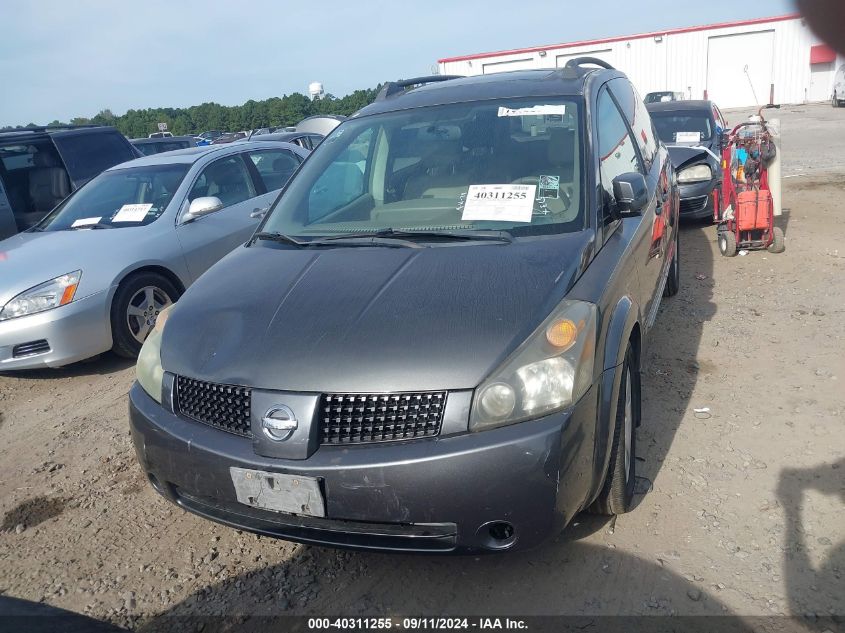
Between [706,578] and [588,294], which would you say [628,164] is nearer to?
[588,294]

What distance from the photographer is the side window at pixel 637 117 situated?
14.2ft

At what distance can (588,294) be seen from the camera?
256cm

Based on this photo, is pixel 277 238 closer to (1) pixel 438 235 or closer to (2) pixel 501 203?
(1) pixel 438 235

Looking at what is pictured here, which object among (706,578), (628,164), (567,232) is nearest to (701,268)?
(628,164)

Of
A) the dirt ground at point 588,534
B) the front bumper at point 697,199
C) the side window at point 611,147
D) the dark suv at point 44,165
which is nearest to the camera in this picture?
the dirt ground at point 588,534

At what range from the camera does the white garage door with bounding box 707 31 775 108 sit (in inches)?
1492

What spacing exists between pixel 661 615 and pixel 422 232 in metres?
1.77

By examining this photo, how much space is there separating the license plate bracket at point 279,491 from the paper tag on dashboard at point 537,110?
7.07 feet

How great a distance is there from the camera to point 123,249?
530 cm

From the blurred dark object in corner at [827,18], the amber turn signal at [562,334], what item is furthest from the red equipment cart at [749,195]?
the blurred dark object in corner at [827,18]

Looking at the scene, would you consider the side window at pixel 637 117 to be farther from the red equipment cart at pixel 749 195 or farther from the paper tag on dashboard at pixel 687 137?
the paper tag on dashboard at pixel 687 137

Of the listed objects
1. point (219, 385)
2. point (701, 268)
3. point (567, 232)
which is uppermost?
point (567, 232)

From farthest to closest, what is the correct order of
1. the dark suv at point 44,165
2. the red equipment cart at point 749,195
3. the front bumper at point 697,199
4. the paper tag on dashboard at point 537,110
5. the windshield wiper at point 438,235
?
the dark suv at point 44,165 → the front bumper at point 697,199 → the red equipment cart at point 749,195 → the paper tag on dashboard at point 537,110 → the windshield wiper at point 438,235

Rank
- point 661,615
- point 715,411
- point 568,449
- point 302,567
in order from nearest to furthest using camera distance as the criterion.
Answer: point 568,449 < point 661,615 < point 302,567 < point 715,411
